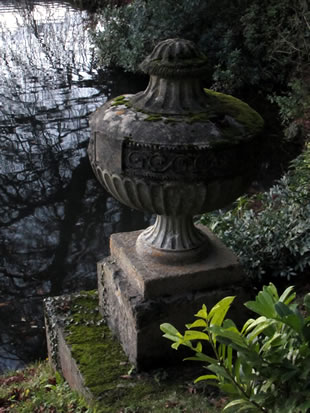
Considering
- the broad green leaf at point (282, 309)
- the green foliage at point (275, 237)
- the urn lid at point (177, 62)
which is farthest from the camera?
the green foliage at point (275, 237)

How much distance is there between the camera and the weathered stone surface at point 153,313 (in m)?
2.97

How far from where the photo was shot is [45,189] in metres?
7.70

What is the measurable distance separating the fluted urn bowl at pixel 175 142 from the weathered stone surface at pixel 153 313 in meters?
0.49

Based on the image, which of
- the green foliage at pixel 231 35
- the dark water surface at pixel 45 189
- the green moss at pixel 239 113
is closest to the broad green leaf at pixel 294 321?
the green moss at pixel 239 113

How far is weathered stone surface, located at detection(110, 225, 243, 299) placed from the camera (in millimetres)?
2998

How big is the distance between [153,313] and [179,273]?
0.27m

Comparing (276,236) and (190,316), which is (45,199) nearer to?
(276,236)

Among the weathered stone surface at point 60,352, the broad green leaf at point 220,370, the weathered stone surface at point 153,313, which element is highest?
the broad green leaf at point 220,370

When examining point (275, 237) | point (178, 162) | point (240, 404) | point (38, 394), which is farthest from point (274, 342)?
point (275, 237)

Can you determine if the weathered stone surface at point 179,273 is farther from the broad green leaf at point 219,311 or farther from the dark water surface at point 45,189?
the dark water surface at point 45,189

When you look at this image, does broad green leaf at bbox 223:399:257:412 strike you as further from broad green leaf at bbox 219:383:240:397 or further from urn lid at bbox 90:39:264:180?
urn lid at bbox 90:39:264:180

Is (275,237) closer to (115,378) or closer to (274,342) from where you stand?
(115,378)

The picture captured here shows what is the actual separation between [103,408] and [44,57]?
11809 mm

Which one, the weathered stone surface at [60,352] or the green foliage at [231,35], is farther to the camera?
the green foliage at [231,35]
